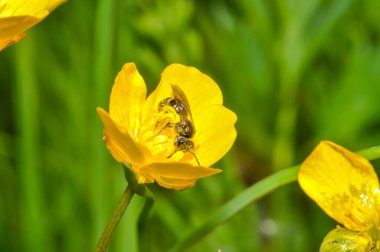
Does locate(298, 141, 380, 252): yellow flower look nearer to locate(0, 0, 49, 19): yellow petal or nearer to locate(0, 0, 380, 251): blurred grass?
locate(0, 0, 49, 19): yellow petal

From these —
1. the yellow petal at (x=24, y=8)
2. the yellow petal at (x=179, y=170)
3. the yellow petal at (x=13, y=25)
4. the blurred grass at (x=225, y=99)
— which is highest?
the yellow petal at (x=13, y=25)

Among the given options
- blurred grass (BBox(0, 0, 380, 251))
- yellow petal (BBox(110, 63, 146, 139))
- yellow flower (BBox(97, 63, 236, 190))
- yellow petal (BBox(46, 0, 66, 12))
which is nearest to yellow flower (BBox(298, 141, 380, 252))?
yellow flower (BBox(97, 63, 236, 190))

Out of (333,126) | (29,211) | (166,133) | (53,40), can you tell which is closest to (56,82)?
(53,40)

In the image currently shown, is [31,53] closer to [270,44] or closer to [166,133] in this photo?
[270,44]

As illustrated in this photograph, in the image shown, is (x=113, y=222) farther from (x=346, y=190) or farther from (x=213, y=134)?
(x=346, y=190)

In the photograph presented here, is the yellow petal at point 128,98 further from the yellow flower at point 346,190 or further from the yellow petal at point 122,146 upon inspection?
the yellow flower at point 346,190

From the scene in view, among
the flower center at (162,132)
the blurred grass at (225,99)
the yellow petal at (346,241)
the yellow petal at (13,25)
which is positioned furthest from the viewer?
the blurred grass at (225,99)

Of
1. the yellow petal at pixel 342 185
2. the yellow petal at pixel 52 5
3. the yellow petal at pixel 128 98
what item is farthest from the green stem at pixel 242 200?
the yellow petal at pixel 52 5
